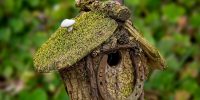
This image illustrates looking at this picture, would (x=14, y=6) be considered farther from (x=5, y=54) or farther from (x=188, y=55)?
(x=188, y=55)

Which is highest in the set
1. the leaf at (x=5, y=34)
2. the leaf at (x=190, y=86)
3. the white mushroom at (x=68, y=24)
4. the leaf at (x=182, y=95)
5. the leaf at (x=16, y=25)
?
the white mushroom at (x=68, y=24)

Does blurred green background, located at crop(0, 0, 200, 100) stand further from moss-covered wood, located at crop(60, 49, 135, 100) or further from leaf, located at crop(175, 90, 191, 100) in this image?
moss-covered wood, located at crop(60, 49, 135, 100)

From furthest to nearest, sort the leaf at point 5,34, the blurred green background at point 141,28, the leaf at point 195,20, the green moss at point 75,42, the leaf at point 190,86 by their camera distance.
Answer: the leaf at point 5,34 → the leaf at point 195,20 → the blurred green background at point 141,28 → the leaf at point 190,86 → the green moss at point 75,42

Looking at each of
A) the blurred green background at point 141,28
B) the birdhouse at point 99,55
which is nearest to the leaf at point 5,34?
the blurred green background at point 141,28

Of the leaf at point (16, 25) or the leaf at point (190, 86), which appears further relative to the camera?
the leaf at point (16, 25)

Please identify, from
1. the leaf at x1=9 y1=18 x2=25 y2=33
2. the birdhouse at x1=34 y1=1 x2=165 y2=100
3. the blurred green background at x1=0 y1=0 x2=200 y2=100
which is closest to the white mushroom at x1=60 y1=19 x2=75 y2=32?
the birdhouse at x1=34 y1=1 x2=165 y2=100

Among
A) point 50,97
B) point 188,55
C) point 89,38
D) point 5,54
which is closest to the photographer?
point 89,38

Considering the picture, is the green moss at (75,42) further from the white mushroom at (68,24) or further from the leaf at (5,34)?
the leaf at (5,34)

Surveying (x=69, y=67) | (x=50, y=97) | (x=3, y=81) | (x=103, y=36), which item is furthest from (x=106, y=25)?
(x=3, y=81)
